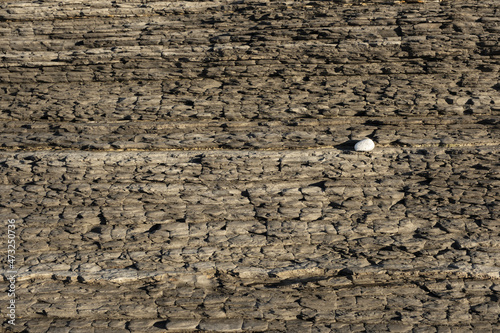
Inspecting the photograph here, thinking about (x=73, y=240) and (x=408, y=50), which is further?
(x=408, y=50)

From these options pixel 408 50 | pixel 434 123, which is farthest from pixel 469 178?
pixel 408 50

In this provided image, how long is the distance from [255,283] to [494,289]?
2.25m

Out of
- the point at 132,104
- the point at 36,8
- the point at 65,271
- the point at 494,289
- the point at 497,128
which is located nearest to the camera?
the point at 494,289

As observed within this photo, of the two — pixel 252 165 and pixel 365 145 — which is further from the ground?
pixel 365 145

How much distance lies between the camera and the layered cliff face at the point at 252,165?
406 centimetres

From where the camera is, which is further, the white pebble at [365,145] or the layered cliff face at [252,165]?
the white pebble at [365,145]

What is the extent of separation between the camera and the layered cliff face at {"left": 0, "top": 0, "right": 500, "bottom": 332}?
406cm

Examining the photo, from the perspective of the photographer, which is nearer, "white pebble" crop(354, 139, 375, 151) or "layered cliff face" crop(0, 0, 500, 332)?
"layered cliff face" crop(0, 0, 500, 332)

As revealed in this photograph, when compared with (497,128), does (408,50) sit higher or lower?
higher

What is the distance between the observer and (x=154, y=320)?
13.1 feet

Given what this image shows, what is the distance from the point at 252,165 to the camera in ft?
15.3

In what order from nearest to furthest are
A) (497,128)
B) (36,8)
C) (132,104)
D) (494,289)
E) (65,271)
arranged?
(494,289) < (65,271) < (497,128) < (132,104) < (36,8)

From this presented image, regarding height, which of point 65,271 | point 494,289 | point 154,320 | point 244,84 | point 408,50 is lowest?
point 154,320

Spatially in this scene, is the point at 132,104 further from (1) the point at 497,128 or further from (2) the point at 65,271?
(1) the point at 497,128
